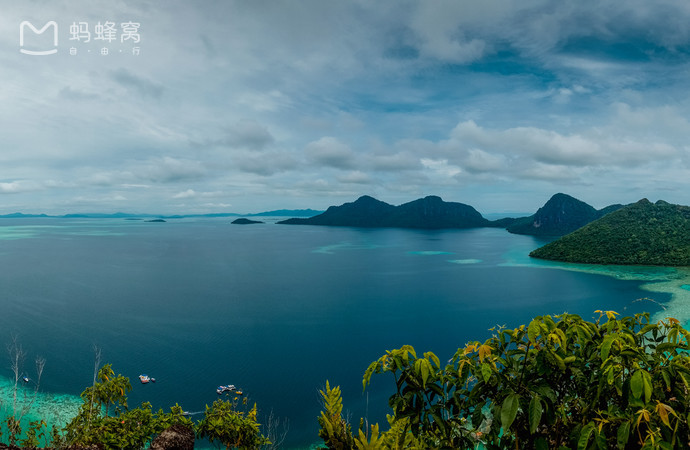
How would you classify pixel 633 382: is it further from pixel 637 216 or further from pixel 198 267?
pixel 637 216

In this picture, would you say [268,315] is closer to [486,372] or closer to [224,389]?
[224,389]

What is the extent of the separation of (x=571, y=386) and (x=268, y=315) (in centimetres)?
3561

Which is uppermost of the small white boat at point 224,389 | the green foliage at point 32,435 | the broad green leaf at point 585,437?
the broad green leaf at point 585,437

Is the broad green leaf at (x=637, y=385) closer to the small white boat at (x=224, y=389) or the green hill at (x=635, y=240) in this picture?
the small white boat at (x=224, y=389)

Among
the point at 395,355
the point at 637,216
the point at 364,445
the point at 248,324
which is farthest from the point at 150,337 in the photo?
the point at 637,216

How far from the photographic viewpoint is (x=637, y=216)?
8750cm

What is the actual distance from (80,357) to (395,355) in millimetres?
30546

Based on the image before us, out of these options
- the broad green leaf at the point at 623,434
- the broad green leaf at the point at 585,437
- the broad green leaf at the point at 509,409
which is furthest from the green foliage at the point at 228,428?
the broad green leaf at the point at 623,434

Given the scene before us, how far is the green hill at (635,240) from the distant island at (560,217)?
70.4 metres

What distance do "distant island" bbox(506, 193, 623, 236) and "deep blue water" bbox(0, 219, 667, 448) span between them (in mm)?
111693

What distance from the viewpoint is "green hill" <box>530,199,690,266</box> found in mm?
71250

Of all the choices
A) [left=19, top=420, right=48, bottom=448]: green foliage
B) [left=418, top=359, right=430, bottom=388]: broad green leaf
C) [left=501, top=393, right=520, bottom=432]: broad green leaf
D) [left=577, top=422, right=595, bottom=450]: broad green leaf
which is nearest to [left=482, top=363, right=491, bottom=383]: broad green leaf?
[left=501, top=393, right=520, bottom=432]: broad green leaf

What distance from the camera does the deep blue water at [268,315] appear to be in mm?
22891

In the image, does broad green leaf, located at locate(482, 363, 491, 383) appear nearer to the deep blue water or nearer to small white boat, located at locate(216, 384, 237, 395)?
the deep blue water
